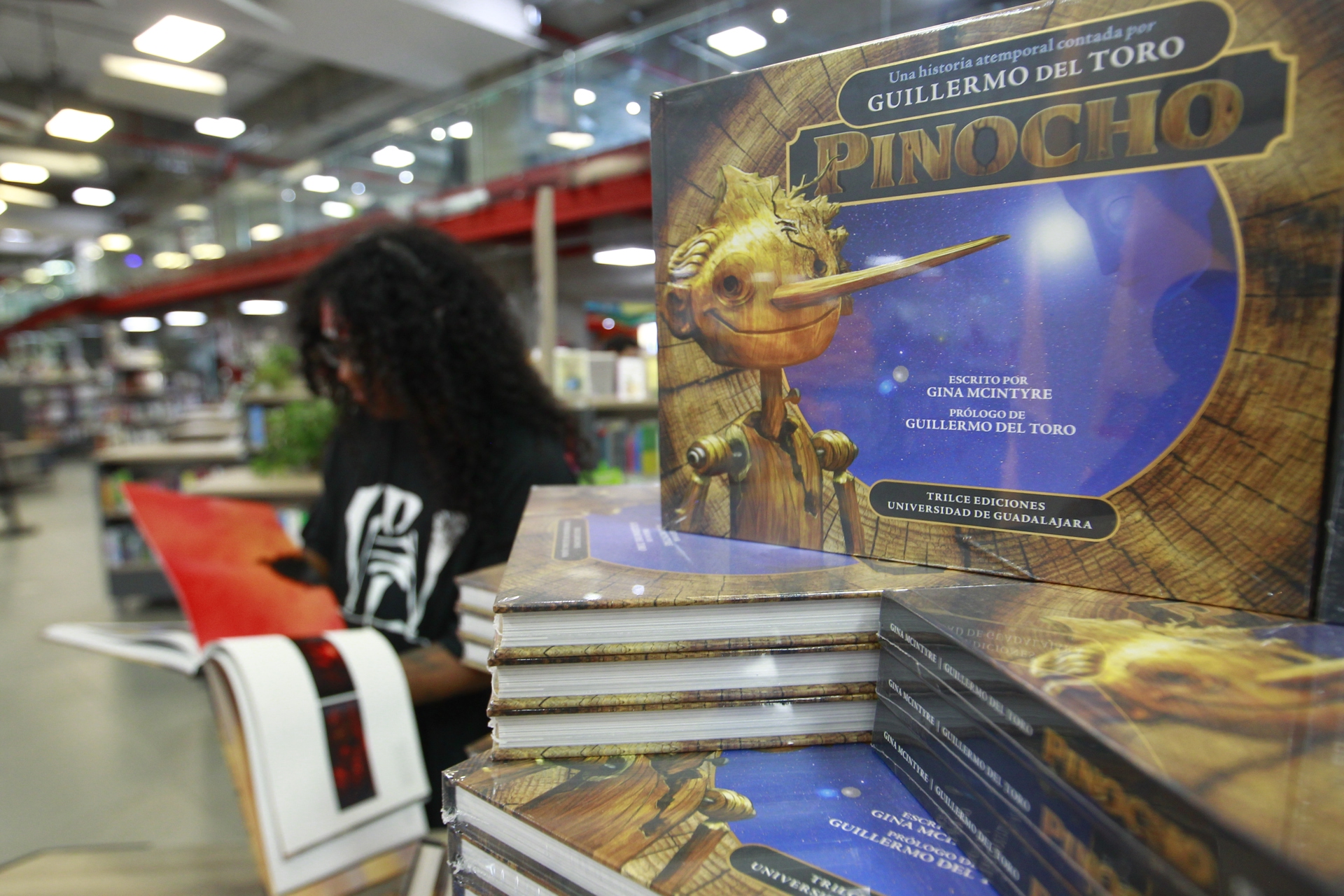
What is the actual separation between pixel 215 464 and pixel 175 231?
10.9 m

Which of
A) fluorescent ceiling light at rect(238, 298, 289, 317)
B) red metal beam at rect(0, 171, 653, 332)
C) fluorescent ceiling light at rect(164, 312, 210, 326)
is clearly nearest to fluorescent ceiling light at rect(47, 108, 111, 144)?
red metal beam at rect(0, 171, 653, 332)

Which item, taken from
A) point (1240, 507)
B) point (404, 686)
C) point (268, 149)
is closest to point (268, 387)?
point (404, 686)

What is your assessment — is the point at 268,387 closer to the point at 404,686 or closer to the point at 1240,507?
the point at 404,686

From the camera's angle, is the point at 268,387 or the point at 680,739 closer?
the point at 680,739

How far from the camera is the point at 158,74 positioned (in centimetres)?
588

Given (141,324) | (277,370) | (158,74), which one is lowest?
(277,370)

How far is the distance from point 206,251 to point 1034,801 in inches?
554

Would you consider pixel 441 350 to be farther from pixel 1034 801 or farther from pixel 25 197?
pixel 25 197

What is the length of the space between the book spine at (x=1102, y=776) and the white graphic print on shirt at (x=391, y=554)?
1.21 meters

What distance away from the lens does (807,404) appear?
59cm

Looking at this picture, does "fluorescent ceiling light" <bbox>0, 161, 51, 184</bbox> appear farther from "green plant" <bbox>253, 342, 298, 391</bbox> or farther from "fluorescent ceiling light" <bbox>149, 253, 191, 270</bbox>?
"green plant" <bbox>253, 342, 298, 391</bbox>

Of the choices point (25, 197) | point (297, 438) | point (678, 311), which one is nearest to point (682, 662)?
point (678, 311)

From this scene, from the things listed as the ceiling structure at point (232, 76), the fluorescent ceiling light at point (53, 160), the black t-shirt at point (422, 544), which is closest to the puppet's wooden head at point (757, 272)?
the black t-shirt at point (422, 544)

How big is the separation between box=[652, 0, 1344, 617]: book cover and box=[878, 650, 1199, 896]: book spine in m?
0.14
